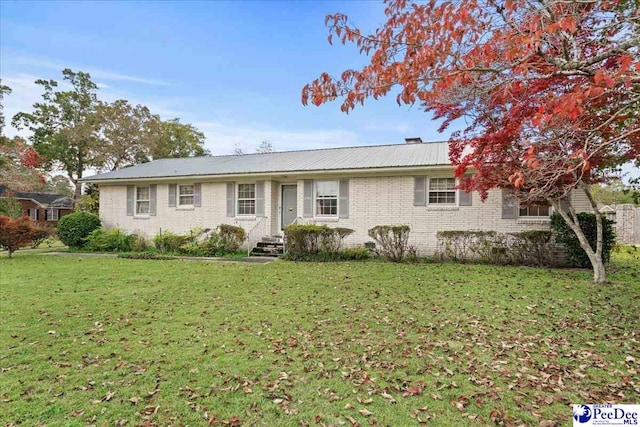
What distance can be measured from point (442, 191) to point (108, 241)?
13195 mm

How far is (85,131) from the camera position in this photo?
2730 cm

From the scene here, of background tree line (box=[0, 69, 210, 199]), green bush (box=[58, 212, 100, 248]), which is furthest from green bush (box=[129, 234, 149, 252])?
background tree line (box=[0, 69, 210, 199])

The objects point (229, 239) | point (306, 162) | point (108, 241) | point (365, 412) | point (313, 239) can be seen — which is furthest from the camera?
point (108, 241)

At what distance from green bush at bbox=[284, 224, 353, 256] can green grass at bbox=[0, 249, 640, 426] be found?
12.8 ft

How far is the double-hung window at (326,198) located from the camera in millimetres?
13281

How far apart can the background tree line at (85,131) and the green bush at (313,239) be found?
21.7m

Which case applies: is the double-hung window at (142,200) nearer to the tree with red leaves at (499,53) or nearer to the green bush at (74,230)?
the green bush at (74,230)

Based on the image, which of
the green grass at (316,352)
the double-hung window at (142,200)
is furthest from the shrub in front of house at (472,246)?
the double-hung window at (142,200)

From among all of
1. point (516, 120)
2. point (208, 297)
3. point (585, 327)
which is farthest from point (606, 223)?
point (208, 297)

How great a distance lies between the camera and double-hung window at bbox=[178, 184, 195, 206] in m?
15.2

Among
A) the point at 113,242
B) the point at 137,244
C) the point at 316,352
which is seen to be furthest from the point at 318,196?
the point at 316,352

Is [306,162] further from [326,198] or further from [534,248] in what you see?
[534,248]

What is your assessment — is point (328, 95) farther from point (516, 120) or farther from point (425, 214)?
point (425, 214)

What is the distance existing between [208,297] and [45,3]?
10420 millimetres
